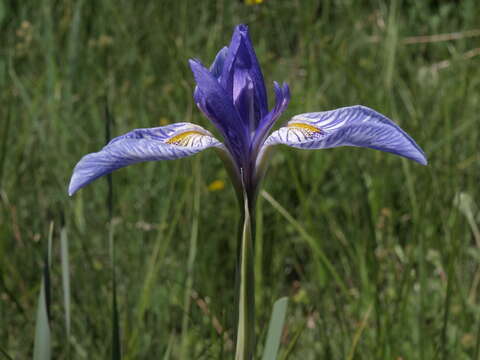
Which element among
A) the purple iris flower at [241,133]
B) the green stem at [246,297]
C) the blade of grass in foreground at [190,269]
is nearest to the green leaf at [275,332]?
the green stem at [246,297]

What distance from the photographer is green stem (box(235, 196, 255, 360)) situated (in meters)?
0.82

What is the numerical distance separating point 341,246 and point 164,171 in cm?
71

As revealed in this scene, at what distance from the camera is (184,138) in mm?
971

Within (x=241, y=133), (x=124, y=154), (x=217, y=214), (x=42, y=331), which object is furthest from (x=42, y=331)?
(x=217, y=214)

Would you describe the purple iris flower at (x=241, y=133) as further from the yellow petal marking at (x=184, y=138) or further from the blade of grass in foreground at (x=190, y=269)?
the blade of grass in foreground at (x=190, y=269)

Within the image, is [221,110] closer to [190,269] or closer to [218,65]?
[218,65]

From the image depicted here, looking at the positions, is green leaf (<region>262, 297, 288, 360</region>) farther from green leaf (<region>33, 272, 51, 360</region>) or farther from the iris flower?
green leaf (<region>33, 272, 51, 360</region>)

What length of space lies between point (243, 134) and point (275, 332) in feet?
0.95

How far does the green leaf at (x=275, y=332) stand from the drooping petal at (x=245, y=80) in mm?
273

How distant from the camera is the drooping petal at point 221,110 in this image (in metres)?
0.92

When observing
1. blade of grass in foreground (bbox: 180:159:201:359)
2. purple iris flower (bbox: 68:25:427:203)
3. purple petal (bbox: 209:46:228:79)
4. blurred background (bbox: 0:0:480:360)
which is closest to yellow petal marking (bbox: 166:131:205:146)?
purple iris flower (bbox: 68:25:427:203)

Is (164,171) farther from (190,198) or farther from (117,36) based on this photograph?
(117,36)

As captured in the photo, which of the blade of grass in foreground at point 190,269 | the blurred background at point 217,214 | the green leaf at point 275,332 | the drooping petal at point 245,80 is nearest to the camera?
the green leaf at point 275,332

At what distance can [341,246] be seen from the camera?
1.91m
